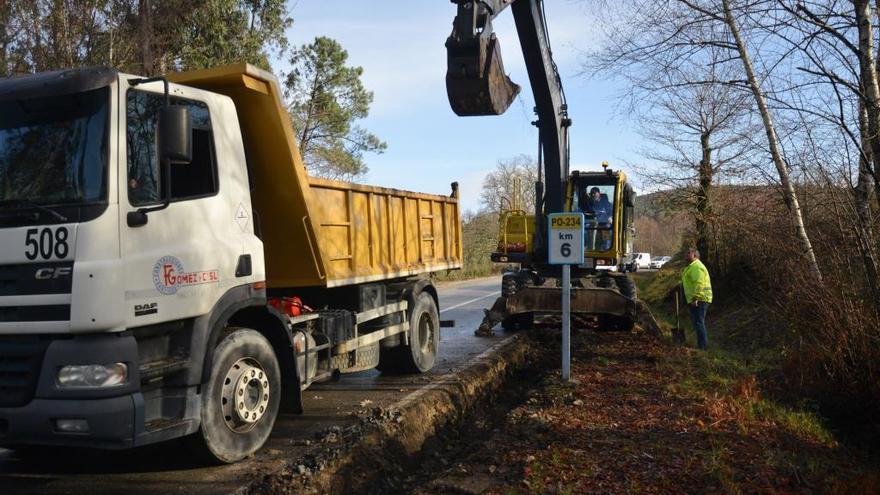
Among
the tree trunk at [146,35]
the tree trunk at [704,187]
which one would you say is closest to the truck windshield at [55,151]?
the tree trunk at [146,35]

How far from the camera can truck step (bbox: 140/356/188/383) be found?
4172 millimetres

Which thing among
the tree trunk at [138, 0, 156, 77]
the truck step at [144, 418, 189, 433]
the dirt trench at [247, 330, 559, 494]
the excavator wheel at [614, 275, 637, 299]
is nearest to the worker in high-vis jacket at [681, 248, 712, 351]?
the excavator wheel at [614, 275, 637, 299]

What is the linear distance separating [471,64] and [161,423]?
13.8 feet

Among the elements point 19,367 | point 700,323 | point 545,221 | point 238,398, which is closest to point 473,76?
point 238,398

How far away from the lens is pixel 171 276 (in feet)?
14.5

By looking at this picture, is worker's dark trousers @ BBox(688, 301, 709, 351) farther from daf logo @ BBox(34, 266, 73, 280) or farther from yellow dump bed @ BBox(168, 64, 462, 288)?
daf logo @ BBox(34, 266, 73, 280)

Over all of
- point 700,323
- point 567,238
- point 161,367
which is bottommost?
point 700,323

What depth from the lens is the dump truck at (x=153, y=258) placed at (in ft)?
12.8

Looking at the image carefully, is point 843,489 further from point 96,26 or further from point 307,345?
point 96,26

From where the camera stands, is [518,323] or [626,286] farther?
[518,323]

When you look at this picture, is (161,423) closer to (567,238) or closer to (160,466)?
(160,466)

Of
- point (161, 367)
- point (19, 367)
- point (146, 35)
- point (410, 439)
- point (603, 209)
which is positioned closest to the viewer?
point (19, 367)

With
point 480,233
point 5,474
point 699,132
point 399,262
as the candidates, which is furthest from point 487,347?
point 480,233

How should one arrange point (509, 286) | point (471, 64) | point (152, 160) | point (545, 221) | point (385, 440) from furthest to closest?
point (545, 221), point (509, 286), point (471, 64), point (385, 440), point (152, 160)
